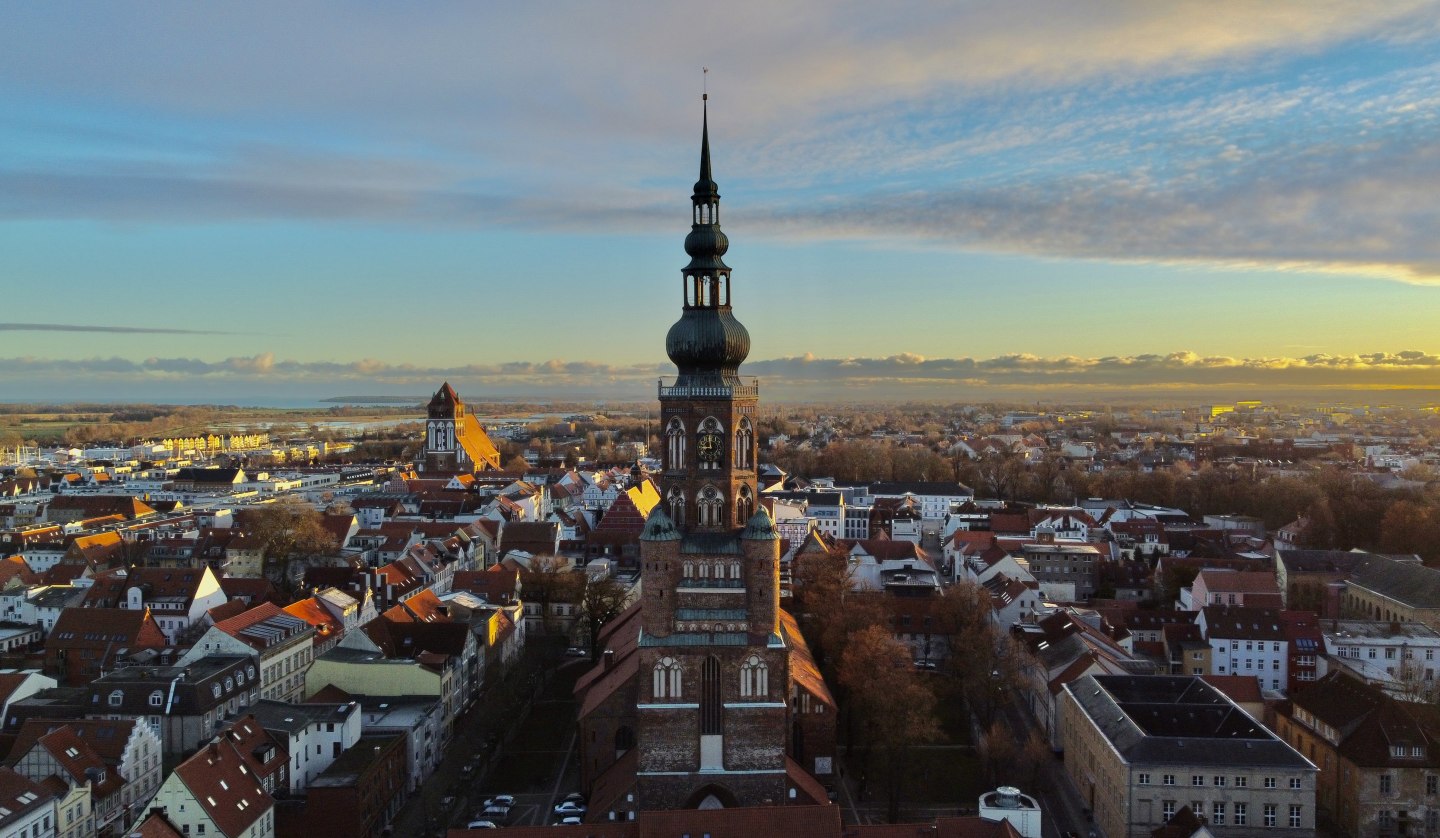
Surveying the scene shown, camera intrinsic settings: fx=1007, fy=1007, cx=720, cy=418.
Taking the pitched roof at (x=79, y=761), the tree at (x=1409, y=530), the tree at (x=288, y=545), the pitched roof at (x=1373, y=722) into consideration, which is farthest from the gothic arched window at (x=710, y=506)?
the tree at (x=1409, y=530)

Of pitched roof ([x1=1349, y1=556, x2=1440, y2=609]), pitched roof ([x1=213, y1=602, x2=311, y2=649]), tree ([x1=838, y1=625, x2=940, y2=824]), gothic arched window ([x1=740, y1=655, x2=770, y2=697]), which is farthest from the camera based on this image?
pitched roof ([x1=1349, y1=556, x2=1440, y2=609])

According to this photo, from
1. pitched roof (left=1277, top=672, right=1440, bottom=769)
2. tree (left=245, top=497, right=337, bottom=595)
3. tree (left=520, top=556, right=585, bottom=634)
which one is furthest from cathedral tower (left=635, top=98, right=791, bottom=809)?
tree (left=245, top=497, right=337, bottom=595)

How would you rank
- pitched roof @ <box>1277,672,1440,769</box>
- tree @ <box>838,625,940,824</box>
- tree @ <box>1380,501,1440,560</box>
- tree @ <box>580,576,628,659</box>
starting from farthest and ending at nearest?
tree @ <box>1380,501,1440,560</box>
tree @ <box>580,576,628,659</box>
tree @ <box>838,625,940,824</box>
pitched roof @ <box>1277,672,1440,769</box>

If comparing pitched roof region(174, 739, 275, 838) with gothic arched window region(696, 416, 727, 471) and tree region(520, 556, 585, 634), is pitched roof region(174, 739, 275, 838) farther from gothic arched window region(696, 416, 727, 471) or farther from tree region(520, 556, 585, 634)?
tree region(520, 556, 585, 634)

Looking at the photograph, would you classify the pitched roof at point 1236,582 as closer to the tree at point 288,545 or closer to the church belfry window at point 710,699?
the church belfry window at point 710,699

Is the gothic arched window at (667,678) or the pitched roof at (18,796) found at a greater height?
the gothic arched window at (667,678)
